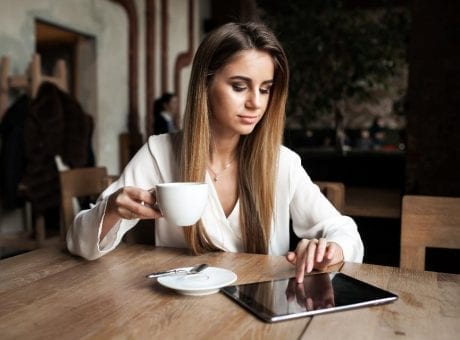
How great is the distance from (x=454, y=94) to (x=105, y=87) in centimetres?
351

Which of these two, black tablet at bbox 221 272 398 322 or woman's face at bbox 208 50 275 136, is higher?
woman's face at bbox 208 50 275 136

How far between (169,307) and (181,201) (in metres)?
0.19

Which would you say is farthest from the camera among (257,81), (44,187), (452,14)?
(44,187)

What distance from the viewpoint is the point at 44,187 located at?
10.6 feet

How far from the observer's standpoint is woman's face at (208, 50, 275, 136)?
4.64 feet

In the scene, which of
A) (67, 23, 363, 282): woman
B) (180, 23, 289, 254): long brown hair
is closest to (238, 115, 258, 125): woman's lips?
(67, 23, 363, 282): woman

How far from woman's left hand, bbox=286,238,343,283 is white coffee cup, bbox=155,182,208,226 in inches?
9.4

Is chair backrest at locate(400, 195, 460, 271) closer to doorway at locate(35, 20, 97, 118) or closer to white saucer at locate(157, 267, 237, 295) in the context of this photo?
white saucer at locate(157, 267, 237, 295)

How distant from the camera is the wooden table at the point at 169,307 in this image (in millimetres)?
750

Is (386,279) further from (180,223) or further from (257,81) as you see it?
(257,81)

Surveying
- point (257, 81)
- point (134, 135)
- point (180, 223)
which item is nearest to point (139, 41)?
Result: point (134, 135)

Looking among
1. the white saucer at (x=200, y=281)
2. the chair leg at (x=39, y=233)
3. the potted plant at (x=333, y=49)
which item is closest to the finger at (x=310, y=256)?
the white saucer at (x=200, y=281)

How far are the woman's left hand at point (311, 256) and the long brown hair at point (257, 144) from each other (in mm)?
375

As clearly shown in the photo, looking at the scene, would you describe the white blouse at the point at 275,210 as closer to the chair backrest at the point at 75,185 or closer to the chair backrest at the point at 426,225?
the chair backrest at the point at 426,225
